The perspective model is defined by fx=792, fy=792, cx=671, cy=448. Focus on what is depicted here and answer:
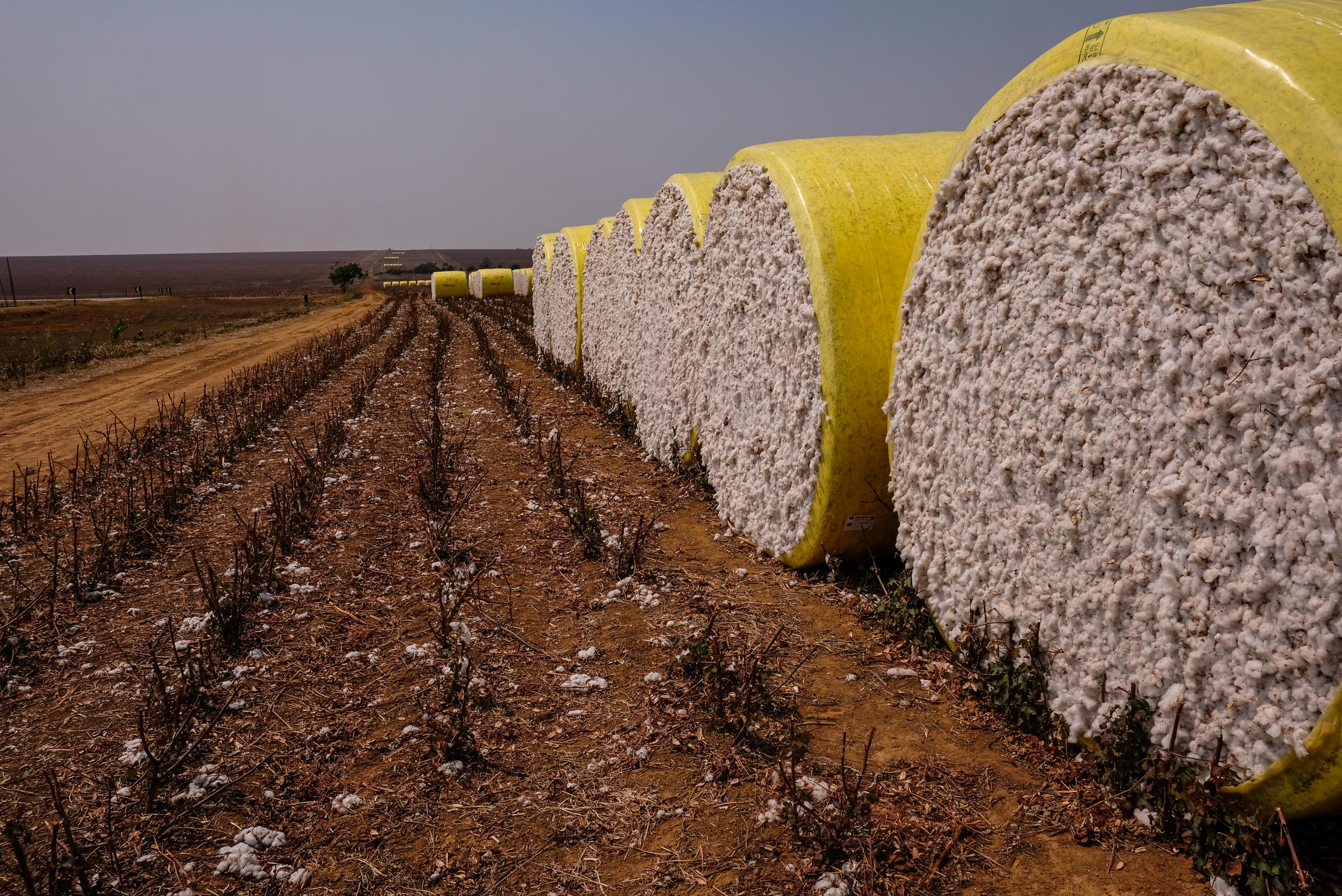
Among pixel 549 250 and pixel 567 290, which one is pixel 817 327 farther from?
pixel 549 250

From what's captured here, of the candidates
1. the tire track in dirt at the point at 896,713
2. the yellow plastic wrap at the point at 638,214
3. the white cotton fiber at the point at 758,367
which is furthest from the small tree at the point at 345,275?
the tire track in dirt at the point at 896,713

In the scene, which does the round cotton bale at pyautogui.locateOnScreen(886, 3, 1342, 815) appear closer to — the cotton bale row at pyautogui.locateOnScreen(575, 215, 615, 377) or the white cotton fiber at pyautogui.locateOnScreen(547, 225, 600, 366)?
the cotton bale row at pyautogui.locateOnScreen(575, 215, 615, 377)

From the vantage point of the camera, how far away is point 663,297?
746 centimetres

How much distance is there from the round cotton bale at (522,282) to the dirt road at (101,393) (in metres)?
13.0

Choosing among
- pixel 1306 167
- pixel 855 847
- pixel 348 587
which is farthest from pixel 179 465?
pixel 1306 167

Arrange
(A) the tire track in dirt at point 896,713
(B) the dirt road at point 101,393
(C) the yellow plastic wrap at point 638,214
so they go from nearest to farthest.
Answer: (A) the tire track in dirt at point 896,713 → (C) the yellow plastic wrap at point 638,214 → (B) the dirt road at point 101,393

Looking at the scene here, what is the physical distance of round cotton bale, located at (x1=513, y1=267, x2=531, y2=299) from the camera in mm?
34625

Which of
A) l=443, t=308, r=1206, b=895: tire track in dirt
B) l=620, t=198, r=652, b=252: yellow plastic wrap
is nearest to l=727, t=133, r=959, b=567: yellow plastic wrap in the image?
l=443, t=308, r=1206, b=895: tire track in dirt

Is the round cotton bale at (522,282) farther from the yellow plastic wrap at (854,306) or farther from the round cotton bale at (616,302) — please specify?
the yellow plastic wrap at (854,306)

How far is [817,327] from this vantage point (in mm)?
4227

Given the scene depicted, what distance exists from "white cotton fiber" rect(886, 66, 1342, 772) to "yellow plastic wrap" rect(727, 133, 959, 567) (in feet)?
2.00

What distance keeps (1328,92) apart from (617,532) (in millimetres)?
4368

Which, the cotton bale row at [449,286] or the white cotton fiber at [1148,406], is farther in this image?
the cotton bale row at [449,286]

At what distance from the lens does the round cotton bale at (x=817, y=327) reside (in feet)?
13.5
